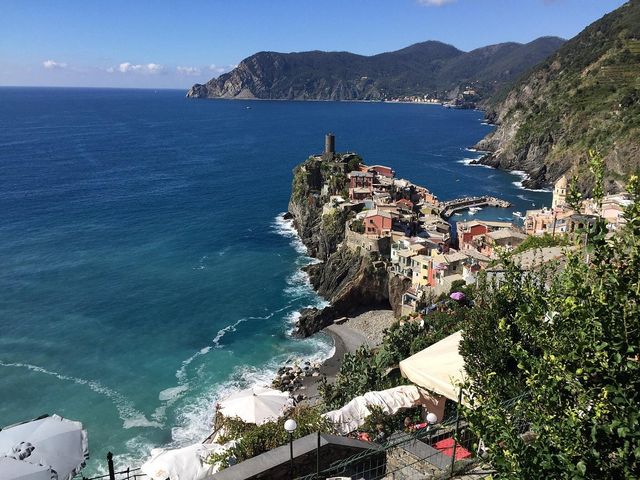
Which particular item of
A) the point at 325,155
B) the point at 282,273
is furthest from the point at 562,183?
the point at 282,273

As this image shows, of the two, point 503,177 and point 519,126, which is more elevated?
point 519,126

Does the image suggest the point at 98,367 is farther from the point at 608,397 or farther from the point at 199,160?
the point at 199,160

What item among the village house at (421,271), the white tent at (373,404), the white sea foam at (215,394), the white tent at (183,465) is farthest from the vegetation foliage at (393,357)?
the village house at (421,271)

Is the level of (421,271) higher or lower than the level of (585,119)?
lower

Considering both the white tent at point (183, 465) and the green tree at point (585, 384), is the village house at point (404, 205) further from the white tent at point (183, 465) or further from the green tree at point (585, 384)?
the green tree at point (585, 384)

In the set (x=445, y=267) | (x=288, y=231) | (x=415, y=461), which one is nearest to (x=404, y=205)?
(x=288, y=231)

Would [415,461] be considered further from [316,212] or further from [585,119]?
[585,119]
